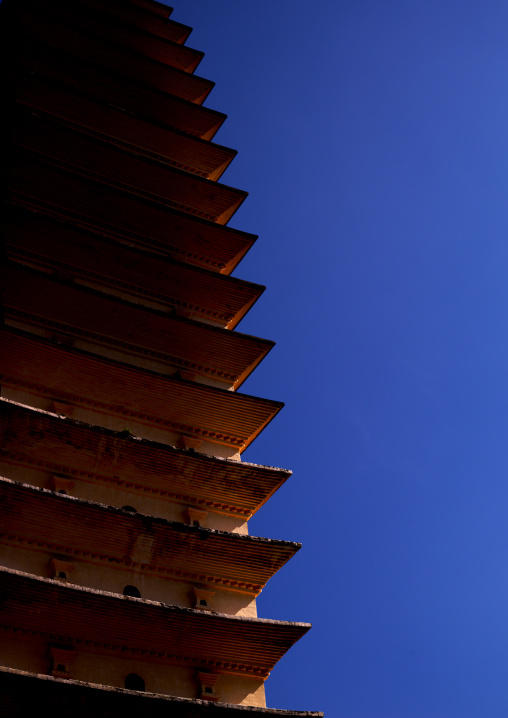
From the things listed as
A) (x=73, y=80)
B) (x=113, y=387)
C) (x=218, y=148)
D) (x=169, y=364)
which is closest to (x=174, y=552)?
(x=113, y=387)

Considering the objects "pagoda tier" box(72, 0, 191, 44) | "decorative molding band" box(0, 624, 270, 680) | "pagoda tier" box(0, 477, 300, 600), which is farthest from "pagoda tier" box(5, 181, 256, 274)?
"decorative molding band" box(0, 624, 270, 680)

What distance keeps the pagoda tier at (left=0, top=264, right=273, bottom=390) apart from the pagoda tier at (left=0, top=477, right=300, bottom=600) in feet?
12.3

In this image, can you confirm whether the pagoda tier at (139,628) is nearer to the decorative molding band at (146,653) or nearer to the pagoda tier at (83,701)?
the decorative molding band at (146,653)

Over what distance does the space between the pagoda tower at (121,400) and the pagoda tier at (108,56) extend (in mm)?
44

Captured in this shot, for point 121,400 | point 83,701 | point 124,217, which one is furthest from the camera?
point 124,217

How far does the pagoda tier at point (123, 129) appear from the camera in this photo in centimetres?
1731

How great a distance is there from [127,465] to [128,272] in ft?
14.6

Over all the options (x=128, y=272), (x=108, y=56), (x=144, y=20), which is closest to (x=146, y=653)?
(x=128, y=272)

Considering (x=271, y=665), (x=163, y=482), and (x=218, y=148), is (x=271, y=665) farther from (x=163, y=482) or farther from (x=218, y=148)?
(x=218, y=148)

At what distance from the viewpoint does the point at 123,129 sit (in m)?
18.4

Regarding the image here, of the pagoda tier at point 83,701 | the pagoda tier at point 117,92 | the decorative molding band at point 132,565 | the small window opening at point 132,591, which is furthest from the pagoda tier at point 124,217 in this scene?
the pagoda tier at point 83,701

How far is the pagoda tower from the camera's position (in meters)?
10.2

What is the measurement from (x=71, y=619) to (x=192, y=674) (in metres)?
1.88

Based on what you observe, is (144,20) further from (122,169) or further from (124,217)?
(124,217)
